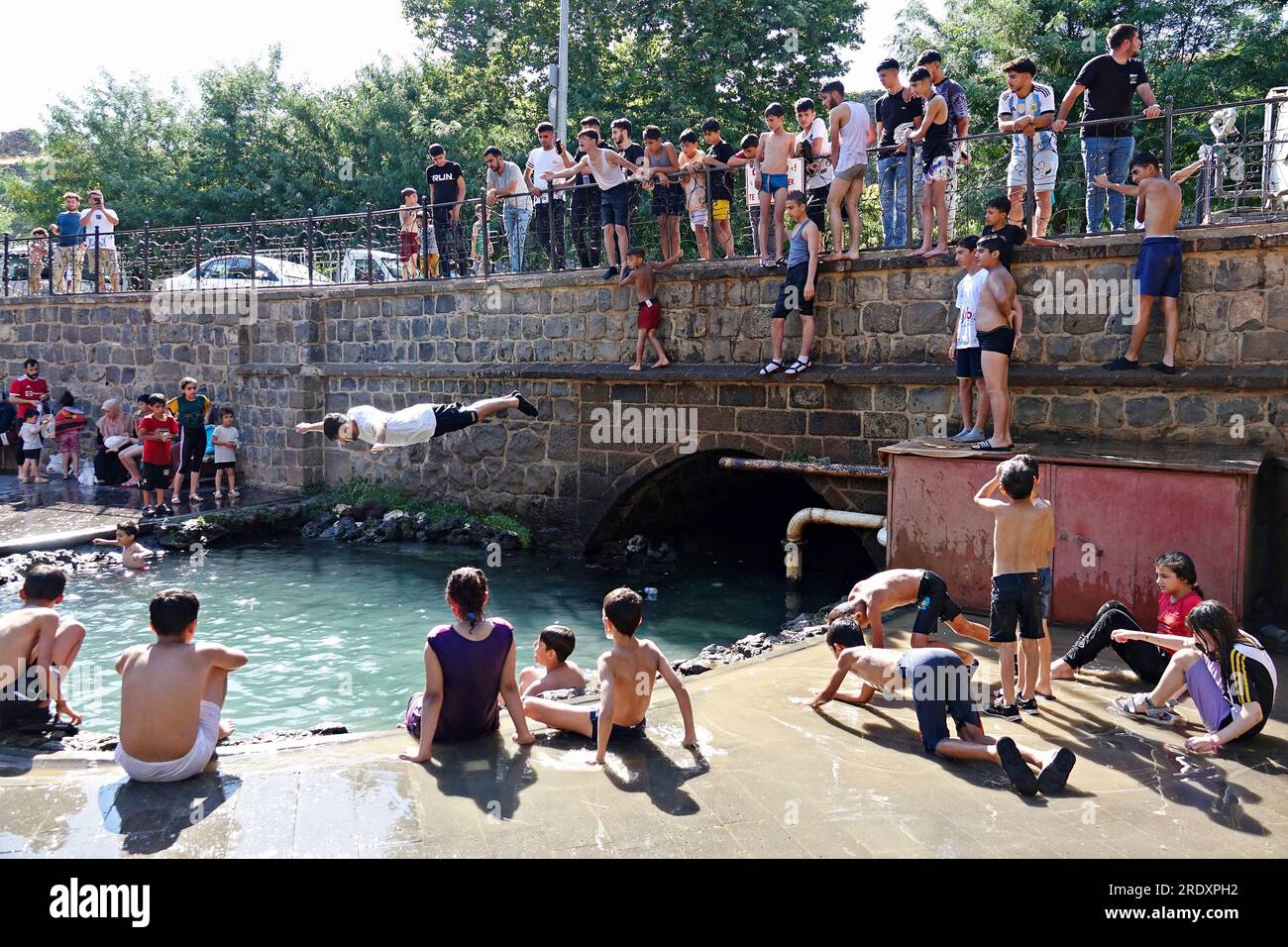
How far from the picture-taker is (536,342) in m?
13.9

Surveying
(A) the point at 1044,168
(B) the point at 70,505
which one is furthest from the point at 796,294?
(B) the point at 70,505

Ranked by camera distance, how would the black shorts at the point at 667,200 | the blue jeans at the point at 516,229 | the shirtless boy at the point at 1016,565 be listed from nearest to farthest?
the shirtless boy at the point at 1016,565 < the black shorts at the point at 667,200 < the blue jeans at the point at 516,229

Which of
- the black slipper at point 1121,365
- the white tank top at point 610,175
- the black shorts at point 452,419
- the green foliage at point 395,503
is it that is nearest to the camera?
the black slipper at point 1121,365

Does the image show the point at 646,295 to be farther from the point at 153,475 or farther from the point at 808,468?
the point at 153,475

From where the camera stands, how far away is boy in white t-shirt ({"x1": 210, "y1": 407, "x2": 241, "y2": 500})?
643 inches

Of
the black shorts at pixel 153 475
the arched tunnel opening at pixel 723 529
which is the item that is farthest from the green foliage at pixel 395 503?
the black shorts at pixel 153 475

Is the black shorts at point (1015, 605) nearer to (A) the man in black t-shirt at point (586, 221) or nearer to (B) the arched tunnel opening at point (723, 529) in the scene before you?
(B) the arched tunnel opening at point (723, 529)

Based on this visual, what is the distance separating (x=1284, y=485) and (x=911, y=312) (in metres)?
3.63

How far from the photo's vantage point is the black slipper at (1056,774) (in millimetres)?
5141

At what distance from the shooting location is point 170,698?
5.32 meters

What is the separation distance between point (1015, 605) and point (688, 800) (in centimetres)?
238

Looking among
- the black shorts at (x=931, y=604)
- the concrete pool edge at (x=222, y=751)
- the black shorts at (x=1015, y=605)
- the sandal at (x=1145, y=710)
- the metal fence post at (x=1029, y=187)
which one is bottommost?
the concrete pool edge at (x=222, y=751)

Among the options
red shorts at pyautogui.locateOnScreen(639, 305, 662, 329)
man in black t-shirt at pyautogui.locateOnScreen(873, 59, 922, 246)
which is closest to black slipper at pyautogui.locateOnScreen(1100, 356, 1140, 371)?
man in black t-shirt at pyautogui.locateOnScreen(873, 59, 922, 246)
